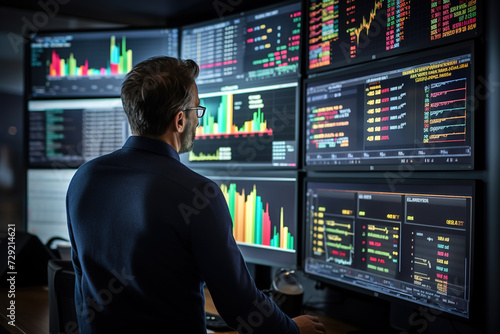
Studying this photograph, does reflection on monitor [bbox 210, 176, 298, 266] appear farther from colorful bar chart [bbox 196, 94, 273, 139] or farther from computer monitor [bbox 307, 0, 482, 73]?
computer monitor [bbox 307, 0, 482, 73]

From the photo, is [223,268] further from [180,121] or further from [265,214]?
[265,214]

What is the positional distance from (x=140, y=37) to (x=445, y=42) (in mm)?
1481

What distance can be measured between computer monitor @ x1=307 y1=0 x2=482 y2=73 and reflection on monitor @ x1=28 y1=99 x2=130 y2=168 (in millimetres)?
1093

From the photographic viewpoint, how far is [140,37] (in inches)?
87.1

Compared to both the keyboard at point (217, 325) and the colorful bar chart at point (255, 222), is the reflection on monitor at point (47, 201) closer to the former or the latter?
the colorful bar chart at point (255, 222)

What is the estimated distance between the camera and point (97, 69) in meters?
2.26

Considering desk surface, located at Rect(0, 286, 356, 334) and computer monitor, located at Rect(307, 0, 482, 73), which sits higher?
computer monitor, located at Rect(307, 0, 482, 73)

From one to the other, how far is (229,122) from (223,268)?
3.29 feet

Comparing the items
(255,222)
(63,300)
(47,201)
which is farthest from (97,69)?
(63,300)

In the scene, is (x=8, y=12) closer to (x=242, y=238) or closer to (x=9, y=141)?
(x=242, y=238)

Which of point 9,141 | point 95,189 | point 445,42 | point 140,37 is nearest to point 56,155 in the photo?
point 140,37

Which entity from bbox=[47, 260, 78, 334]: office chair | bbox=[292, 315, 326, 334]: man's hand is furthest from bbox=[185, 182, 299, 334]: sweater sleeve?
bbox=[47, 260, 78, 334]: office chair

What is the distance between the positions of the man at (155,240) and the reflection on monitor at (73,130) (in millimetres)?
1145

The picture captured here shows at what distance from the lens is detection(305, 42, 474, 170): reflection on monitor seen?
122cm
